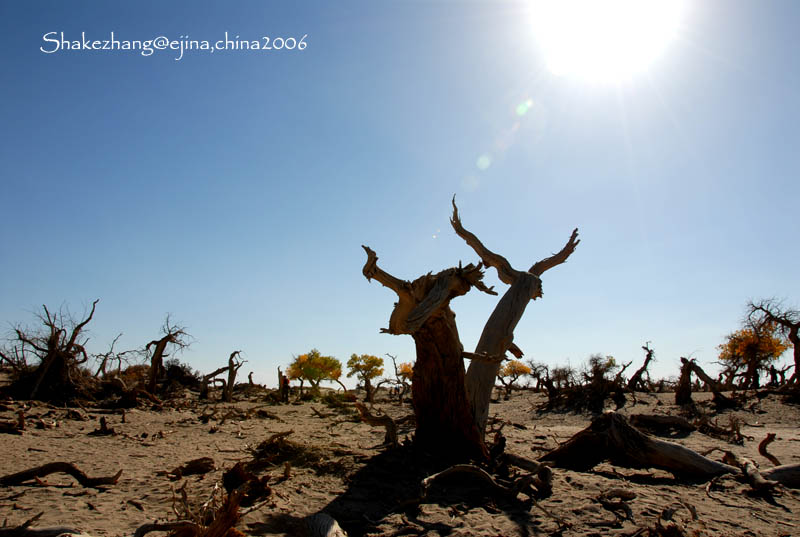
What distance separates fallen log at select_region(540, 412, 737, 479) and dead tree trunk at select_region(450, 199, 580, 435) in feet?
3.84

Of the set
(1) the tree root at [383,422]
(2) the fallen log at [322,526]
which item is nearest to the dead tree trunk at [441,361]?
(1) the tree root at [383,422]

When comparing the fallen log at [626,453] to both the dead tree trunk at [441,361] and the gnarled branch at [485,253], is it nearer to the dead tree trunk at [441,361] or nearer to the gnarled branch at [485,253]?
the dead tree trunk at [441,361]

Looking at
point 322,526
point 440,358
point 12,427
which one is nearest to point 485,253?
point 440,358

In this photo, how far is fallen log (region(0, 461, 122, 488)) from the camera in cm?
480

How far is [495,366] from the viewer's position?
6.90 meters

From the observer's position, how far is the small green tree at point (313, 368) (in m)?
22.3

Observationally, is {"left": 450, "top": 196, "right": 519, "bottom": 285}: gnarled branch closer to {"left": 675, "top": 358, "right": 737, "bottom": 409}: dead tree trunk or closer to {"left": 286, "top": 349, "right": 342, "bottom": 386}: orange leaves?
{"left": 675, "top": 358, "right": 737, "bottom": 409}: dead tree trunk

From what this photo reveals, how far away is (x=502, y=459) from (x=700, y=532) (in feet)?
7.05

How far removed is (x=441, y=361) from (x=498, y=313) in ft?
6.74

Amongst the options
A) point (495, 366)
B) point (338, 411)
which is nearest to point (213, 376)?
point (338, 411)

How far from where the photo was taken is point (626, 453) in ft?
19.1

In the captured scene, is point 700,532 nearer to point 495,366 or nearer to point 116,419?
point 495,366

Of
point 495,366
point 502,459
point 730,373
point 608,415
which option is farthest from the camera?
point 730,373

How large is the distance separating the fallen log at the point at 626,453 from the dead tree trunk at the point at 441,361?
136cm
